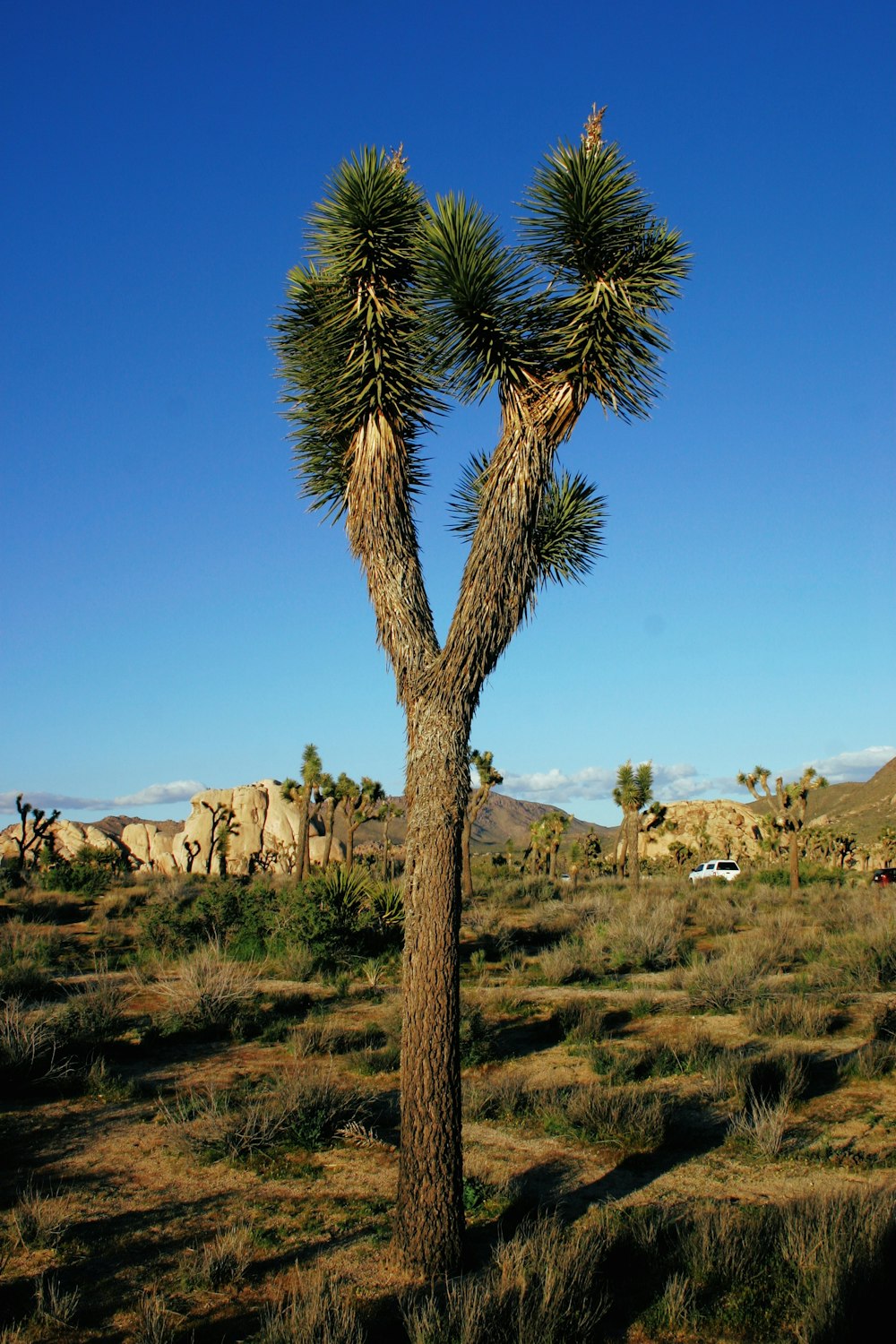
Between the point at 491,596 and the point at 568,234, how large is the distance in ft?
9.85

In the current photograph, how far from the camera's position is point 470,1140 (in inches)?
332

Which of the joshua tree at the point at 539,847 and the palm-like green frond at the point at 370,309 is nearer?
the palm-like green frond at the point at 370,309

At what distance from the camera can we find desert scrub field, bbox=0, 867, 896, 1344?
532 cm

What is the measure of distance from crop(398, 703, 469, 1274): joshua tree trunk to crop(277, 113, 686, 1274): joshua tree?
12 mm

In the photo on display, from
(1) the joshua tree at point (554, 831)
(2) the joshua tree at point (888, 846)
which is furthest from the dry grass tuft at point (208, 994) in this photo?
(2) the joshua tree at point (888, 846)

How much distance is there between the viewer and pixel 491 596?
21.2 ft

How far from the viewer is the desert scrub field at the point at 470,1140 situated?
532 centimetres

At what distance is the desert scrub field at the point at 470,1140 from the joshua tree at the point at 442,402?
1.03m

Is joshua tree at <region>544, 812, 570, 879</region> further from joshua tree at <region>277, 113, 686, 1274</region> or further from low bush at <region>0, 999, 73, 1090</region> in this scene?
joshua tree at <region>277, 113, 686, 1274</region>

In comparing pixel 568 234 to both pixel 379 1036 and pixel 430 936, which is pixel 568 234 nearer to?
pixel 430 936

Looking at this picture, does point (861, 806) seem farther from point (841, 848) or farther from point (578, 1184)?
A: point (578, 1184)

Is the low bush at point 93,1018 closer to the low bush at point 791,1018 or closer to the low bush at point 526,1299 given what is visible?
the low bush at point 526,1299

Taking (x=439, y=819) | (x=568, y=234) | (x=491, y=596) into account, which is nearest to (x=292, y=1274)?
(x=439, y=819)

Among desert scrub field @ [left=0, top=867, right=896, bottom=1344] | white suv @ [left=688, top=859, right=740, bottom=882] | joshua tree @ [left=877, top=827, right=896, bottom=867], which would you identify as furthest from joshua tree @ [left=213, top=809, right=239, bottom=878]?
joshua tree @ [left=877, top=827, right=896, bottom=867]
